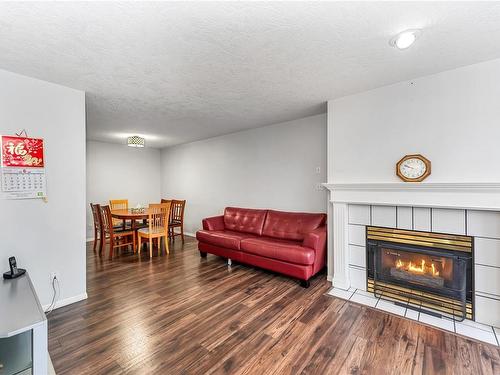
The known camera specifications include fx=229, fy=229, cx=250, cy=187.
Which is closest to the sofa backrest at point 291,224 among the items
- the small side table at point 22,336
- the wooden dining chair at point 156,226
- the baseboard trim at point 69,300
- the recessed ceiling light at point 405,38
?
the wooden dining chair at point 156,226

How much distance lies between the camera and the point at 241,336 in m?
1.98

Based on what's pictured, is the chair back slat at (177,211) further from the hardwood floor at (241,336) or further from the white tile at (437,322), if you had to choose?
the white tile at (437,322)

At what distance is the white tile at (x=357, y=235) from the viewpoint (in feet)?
9.18

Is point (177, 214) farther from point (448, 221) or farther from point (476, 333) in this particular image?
point (476, 333)

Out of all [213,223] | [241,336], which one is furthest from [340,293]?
[213,223]

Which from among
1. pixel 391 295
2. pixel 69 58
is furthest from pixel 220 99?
pixel 391 295

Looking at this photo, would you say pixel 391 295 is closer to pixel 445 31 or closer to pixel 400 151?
pixel 400 151

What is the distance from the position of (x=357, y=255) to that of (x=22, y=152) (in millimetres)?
3789

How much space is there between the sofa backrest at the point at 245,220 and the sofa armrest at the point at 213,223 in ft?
0.31

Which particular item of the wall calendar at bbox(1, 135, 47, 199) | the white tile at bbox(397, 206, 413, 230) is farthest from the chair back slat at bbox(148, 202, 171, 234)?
the white tile at bbox(397, 206, 413, 230)

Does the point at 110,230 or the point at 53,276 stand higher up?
the point at 110,230

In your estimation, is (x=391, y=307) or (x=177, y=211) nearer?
(x=391, y=307)

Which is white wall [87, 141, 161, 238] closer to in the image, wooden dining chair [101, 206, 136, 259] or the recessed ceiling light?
wooden dining chair [101, 206, 136, 259]

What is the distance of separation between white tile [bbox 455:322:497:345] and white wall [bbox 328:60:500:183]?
1342 millimetres
